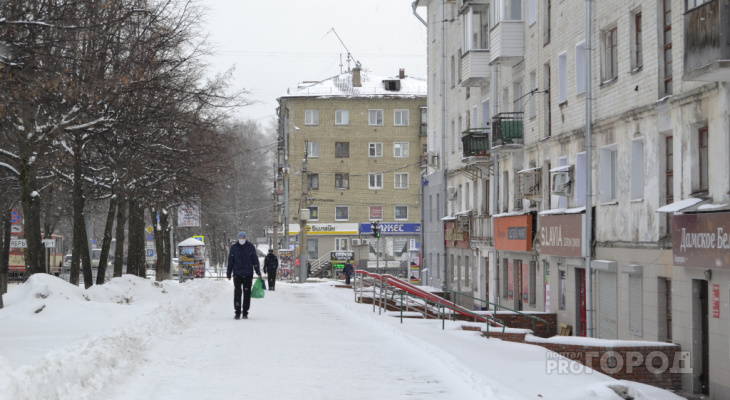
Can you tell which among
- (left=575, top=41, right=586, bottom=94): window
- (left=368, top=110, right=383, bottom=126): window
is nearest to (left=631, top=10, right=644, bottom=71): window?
(left=575, top=41, right=586, bottom=94): window

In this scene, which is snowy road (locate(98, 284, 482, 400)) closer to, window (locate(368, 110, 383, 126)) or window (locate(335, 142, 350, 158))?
window (locate(335, 142, 350, 158))

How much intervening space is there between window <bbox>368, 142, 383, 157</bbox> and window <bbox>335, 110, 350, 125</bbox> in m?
2.83

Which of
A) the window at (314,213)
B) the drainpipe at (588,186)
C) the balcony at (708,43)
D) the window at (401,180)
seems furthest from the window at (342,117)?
the balcony at (708,43)

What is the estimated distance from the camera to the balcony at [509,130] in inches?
1268

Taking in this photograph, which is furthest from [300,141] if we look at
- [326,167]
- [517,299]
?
[517,299]

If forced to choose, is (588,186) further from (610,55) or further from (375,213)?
(375,213)

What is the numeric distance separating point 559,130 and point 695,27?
11507 millimetres

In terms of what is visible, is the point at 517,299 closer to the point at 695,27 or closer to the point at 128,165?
the point at 128,165

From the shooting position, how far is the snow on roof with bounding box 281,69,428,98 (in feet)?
269

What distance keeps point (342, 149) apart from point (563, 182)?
2214 inches

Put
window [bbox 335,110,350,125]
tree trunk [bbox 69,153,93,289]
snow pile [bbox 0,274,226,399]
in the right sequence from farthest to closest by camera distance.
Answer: window [bbox 335,110,350,125] → tree trunk [bbox 69,153,93,289] → snow pile [bbox 0,274,226,399]

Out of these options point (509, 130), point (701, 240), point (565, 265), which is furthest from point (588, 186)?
point (509, 130)

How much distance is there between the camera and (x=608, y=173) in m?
24.4

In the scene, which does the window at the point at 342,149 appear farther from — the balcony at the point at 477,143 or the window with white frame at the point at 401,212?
the balcony at the point at 477,143
